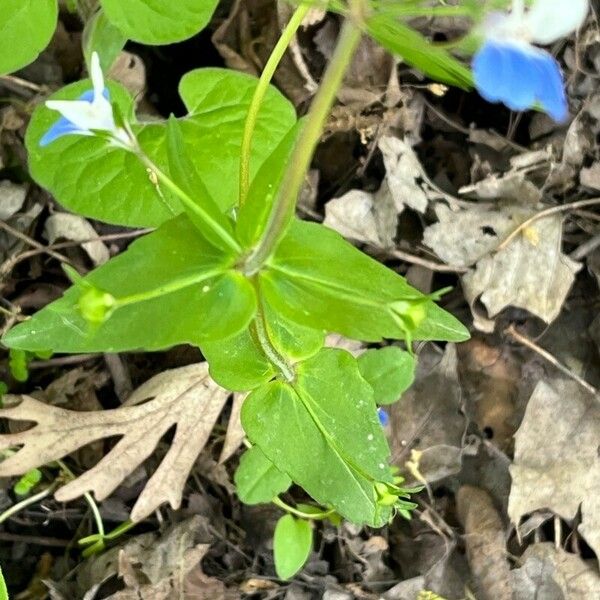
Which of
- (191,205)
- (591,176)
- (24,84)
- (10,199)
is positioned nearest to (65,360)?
(10,199)

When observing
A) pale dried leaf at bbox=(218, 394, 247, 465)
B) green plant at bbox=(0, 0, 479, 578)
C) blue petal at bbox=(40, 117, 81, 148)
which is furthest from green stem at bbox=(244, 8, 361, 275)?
pale dried leaf at bbox=(218, 394, 247, 465)

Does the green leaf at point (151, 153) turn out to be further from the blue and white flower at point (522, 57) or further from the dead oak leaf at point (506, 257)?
the blue and white flower at point (522, 57)

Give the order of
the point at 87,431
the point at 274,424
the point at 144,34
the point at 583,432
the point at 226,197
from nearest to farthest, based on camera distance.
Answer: the point at 274,424 → the point at 144,34 → the point at 226,197 → the point at 87,431 → the point at 583,432

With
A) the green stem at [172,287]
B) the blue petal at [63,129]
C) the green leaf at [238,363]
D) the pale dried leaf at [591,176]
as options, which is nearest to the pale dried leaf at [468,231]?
the pale dried leaf at [591,176]

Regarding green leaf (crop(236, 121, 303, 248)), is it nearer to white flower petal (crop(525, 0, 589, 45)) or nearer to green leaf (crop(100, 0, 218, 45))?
white flower petal (crop(525, 0, 589, 45))

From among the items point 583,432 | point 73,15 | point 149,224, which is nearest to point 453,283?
point 583,432

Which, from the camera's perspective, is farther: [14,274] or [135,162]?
[14,274]

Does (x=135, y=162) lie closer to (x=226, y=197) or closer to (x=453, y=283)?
(x=226, y=197)

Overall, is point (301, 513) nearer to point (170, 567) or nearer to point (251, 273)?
point (170, 567)
